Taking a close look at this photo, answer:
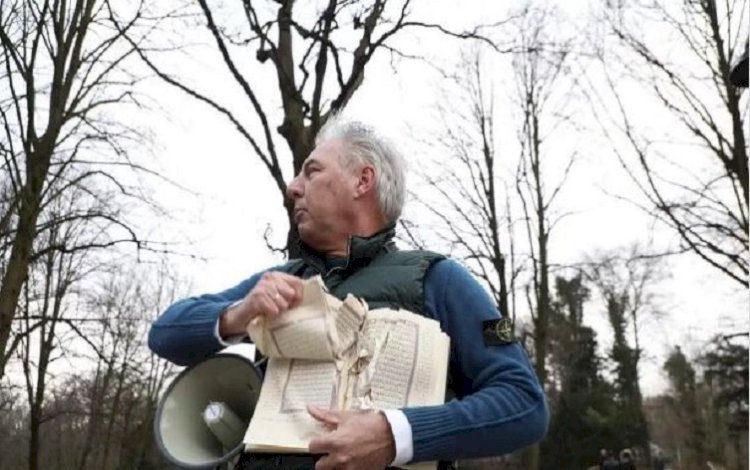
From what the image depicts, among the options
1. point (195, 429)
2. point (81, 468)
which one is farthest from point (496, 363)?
point (81, 468)

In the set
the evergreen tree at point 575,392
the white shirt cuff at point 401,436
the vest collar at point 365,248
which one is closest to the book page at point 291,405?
the white shirt cuff at point 401,436

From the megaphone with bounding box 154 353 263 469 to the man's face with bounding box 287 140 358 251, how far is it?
1.26 feet

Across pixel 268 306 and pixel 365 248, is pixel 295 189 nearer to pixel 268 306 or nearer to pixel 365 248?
pixel 365 248

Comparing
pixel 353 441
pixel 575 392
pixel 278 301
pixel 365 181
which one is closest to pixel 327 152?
pixel 365 181

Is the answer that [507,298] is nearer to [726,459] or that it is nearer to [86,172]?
[86,172]

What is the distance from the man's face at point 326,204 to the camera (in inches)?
72.8

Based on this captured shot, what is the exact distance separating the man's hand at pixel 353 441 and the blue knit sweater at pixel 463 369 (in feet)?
0.19

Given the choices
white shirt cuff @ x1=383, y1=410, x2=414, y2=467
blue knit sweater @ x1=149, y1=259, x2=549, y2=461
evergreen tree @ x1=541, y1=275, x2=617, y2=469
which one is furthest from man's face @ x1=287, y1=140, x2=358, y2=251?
evergreen tree @ x1=541, y1=275, x2=617, y2=469

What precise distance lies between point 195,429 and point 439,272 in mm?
614

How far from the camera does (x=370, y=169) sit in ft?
6.28

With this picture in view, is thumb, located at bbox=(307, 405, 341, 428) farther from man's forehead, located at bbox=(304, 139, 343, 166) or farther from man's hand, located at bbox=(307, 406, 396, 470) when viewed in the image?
man's forehead, located at bbox=(304, 139, 343, 166)

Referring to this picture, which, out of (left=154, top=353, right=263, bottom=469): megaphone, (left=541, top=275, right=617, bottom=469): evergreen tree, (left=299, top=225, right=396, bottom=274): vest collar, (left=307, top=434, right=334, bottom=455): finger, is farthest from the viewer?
(left=541, top=275, right=617, bottom=469): evergreen tree

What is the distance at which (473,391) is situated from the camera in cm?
160

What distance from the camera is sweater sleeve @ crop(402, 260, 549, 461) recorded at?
1409 millimetres
